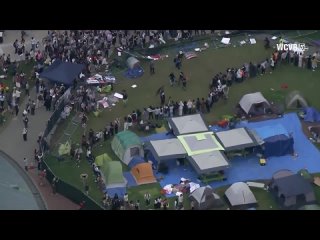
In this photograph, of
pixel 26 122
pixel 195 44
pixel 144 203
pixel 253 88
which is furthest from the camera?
pixel 195 44

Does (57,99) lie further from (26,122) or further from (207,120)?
(207,120)

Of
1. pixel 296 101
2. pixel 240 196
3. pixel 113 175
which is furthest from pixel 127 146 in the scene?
pixel 296 101

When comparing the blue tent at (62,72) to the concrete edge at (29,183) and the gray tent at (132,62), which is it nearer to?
the gray tent at (132,62)

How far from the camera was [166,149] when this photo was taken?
61250 millimetres

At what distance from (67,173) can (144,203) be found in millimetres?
5309

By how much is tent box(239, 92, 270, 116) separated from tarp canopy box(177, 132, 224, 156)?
13.5 feet

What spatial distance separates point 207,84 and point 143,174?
1197 centimetres

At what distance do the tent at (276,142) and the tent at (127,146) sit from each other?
7529 millimetres

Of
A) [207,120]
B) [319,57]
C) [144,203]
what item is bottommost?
[144,203]

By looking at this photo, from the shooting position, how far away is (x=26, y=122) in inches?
2544

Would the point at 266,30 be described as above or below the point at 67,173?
above

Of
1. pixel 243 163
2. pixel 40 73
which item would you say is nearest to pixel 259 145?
pixel 243 163

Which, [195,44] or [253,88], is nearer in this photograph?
[253,88]

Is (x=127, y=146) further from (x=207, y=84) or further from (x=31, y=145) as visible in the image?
(x=207, y=84)
